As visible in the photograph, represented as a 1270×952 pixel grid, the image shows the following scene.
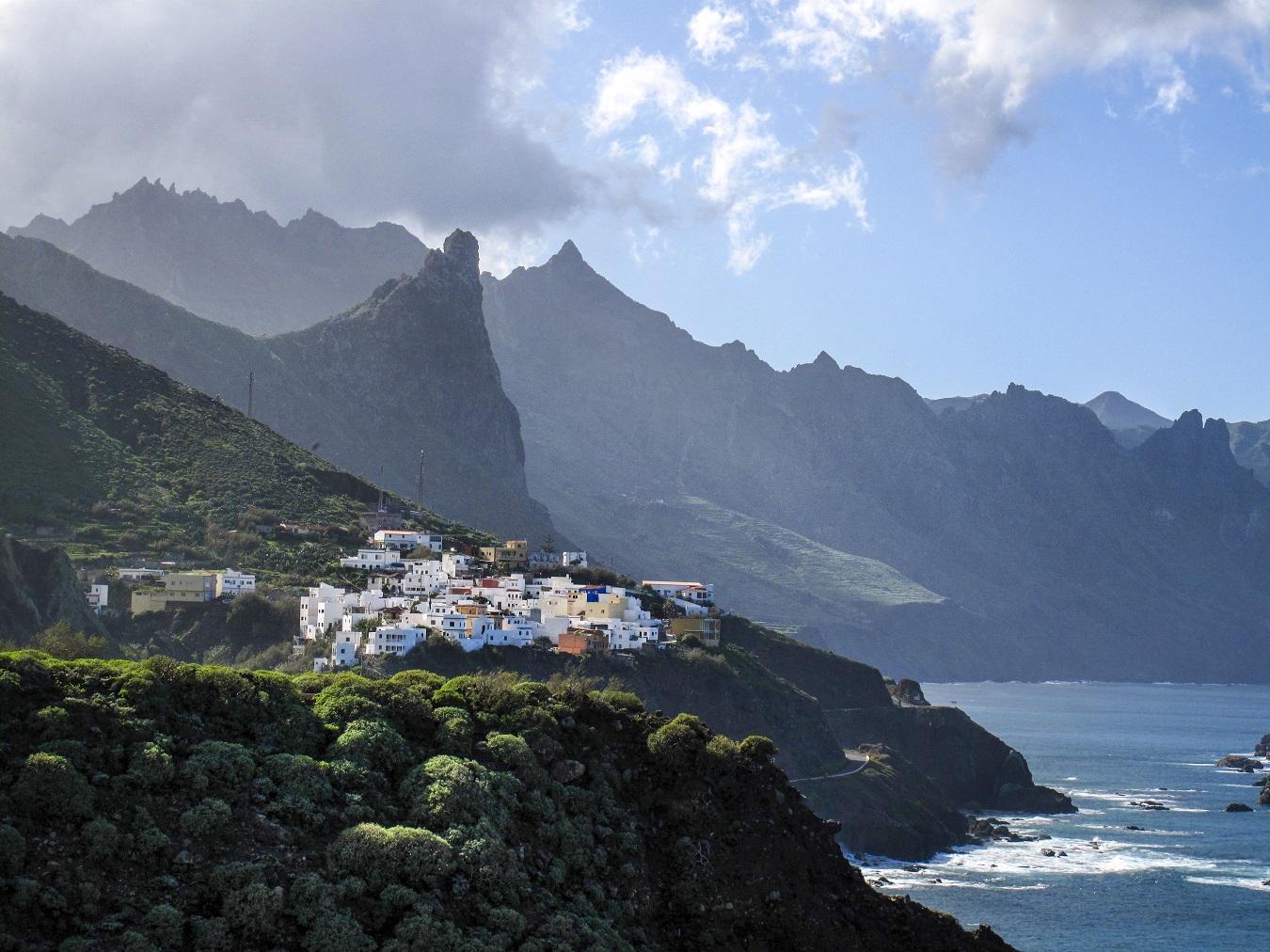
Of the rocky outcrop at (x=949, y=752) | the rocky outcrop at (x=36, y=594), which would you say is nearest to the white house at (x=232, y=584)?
the rocky outcrop at (x=36, y=594)

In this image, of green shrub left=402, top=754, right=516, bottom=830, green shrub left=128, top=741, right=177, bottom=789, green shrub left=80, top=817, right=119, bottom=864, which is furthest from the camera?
green shrub left=402, top=754, right=516, bottom=830

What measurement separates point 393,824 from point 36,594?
5281 centimetres

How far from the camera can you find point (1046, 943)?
58750 millimetres

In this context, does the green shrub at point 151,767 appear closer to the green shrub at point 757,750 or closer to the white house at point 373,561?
the green shrub at point 757,750

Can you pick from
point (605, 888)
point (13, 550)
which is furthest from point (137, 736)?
point (13, 550)

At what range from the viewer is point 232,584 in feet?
291

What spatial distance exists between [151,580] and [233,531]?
13923 millimetres

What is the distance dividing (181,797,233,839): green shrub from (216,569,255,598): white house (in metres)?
62.7

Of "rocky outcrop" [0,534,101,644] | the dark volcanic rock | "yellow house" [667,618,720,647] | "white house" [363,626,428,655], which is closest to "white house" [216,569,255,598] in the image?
"rocky outcrop" [0,534,101,644]

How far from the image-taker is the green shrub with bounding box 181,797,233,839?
85.9 feet

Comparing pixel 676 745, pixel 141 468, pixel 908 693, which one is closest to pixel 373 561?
pixel 141 468

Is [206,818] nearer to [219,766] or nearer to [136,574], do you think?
[219,766]

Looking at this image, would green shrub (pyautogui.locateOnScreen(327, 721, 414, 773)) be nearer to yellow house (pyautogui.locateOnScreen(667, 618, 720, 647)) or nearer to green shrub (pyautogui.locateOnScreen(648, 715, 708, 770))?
green shrub (pyautogui.locateOnScreen(648, 715, 708, 770))

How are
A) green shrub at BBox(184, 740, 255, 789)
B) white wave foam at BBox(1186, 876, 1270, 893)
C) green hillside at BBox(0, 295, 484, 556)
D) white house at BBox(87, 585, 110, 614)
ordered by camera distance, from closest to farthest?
green shrub at BBox(184, 740, 255, 789) → white wave foam at BBox(1186, 876, 1270, 893) → white house at BBox(87, 585, 110, 614) → green hillside at BBox(0, 295, 484, 556)
